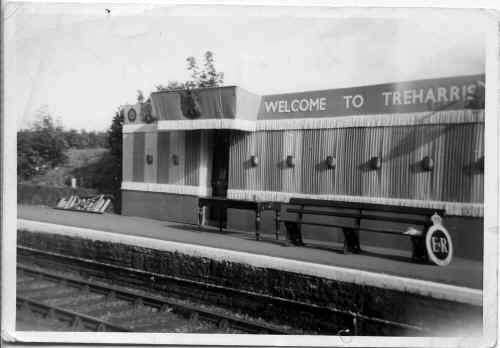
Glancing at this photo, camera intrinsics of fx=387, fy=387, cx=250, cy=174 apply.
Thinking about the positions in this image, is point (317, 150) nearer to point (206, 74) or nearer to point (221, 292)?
point (206, 74)

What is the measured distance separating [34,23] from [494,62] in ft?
16.9

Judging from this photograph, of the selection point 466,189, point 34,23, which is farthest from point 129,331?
point 466,189

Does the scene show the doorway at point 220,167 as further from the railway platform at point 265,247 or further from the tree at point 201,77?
the tree at point 201,77

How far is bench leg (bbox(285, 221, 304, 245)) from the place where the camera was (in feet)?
20.0

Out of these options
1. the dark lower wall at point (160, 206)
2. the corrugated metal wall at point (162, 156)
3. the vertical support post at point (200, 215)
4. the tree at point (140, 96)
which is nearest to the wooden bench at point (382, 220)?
the vertical support post at point (200, 215)

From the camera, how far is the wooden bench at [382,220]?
4.84m

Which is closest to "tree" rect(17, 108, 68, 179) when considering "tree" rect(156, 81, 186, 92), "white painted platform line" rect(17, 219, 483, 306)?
"white painted platform line" rect(17, 219, 483, 306)

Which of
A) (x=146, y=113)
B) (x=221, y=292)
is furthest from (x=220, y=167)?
(x=221, y=292)

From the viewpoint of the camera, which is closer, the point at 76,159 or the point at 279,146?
the point at 76,159

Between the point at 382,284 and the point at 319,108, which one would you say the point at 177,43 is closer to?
the point at 319,108

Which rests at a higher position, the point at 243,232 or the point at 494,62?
the point at 494,62

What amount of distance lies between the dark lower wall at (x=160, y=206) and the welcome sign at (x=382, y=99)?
2261mm

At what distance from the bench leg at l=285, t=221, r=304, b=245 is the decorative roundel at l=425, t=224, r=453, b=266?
1.91 meters

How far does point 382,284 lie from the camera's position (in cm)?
441
